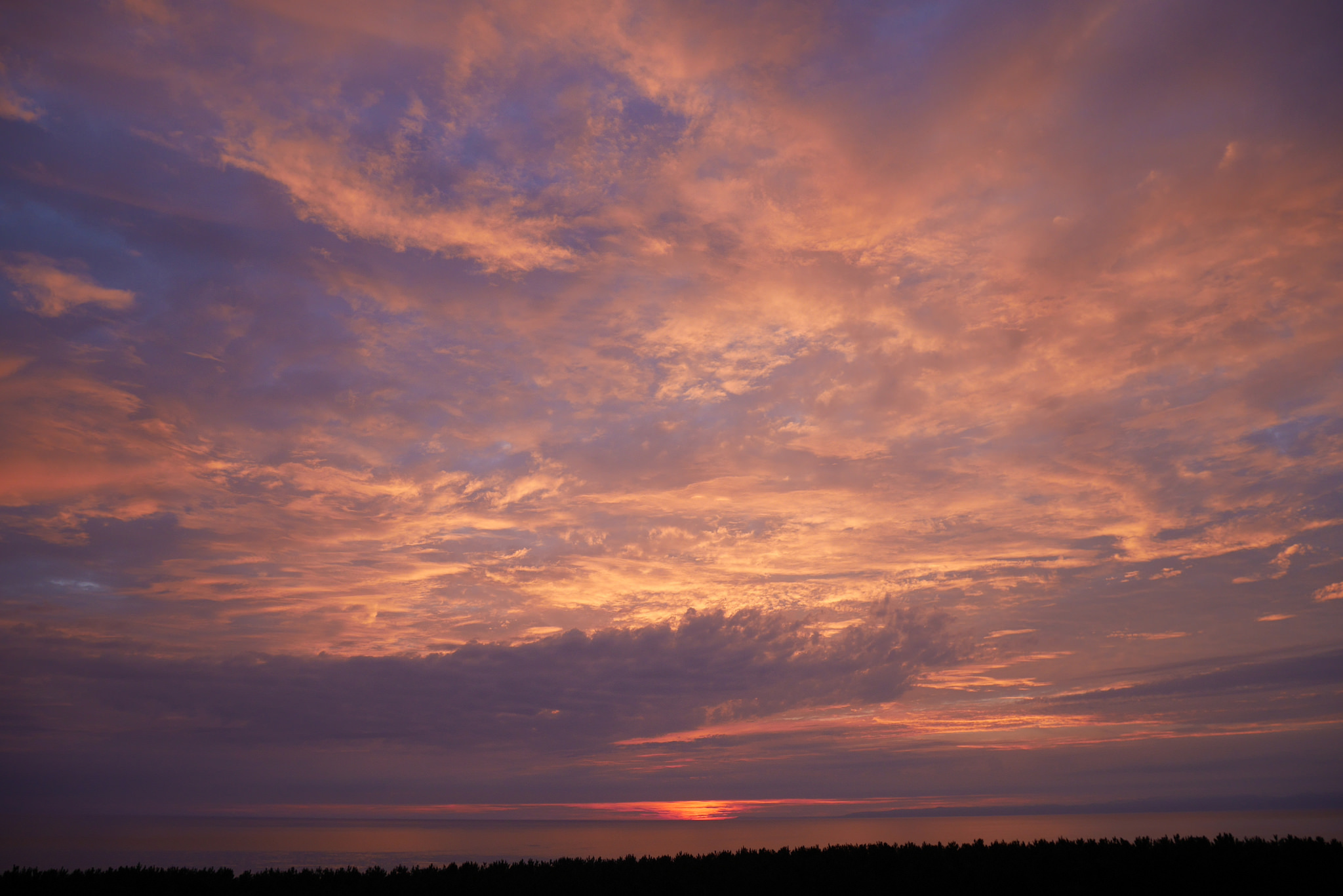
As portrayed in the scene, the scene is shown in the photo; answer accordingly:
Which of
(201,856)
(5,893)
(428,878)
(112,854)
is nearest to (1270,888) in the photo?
(428,878)

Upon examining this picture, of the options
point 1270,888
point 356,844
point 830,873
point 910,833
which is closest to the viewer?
point 1270,888

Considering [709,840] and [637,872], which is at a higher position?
[637,872]

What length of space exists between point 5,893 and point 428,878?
1154 centimetres

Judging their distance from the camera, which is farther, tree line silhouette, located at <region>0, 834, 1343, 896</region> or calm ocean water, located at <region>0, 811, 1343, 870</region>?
calm ocean water, located at <region>0, 811, 1343, 870</region>

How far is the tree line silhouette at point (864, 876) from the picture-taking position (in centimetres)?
2016

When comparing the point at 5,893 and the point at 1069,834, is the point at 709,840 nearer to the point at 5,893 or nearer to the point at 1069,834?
the point at 1069,834

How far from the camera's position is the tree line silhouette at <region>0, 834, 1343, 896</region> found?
2016 centimetres

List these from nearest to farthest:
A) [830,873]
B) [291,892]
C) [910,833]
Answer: [291,892] → [830,873] → [910,833]

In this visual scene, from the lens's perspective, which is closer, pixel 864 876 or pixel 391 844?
pixel 864 876

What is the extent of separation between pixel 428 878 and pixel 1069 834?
97760mm

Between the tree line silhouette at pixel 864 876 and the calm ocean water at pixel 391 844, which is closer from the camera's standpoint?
the tree line silhouette at pixel 864 876

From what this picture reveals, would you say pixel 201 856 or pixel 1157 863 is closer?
pixel 1157 863

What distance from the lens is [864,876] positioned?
2206 cm

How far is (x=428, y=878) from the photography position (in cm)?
2291
